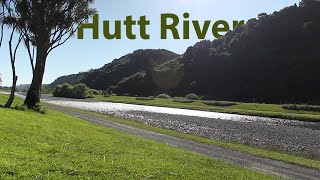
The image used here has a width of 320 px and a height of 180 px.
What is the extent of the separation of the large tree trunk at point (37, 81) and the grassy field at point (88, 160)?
2071 centimetres

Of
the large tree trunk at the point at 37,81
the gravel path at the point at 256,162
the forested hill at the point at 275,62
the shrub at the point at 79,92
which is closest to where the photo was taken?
the gravel path at the point at 256,162

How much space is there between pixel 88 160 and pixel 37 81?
32057mm

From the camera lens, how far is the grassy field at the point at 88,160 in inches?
622

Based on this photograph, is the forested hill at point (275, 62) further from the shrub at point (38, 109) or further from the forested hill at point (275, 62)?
the shrub at point (38, 109)

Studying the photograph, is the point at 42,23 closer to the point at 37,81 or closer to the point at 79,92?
the point at 37,81

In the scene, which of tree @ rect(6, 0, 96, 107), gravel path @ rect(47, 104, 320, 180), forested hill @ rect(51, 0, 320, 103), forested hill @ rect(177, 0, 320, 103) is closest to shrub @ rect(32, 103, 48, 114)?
tree @ rect(6, 0, 96, 107)

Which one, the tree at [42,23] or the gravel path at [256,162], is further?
the tree at [42,23]

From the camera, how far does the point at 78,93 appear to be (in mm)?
192750

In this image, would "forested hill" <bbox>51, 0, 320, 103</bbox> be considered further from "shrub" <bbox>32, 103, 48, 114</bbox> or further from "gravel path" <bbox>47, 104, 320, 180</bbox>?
"gravel path" <bbox>47, 104, 320, 180</bbox>

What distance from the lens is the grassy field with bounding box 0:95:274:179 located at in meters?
15.8

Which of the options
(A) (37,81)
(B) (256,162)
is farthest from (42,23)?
(B) (256,162)

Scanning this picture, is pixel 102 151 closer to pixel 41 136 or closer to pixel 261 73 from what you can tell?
pixel 41 136

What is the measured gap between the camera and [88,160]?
18750mm

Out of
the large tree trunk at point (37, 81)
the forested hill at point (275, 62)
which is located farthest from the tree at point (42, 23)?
the forested hill at point (275, 62)
